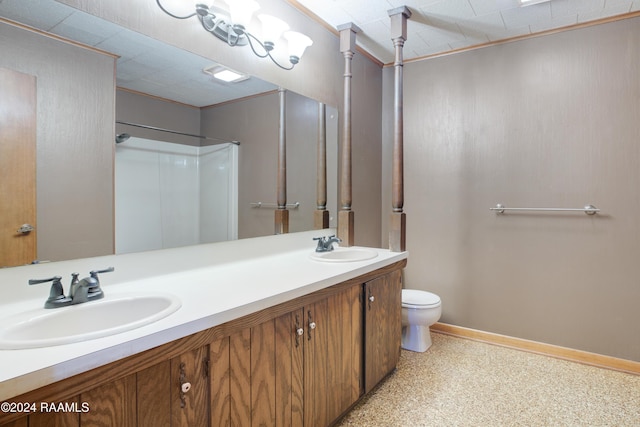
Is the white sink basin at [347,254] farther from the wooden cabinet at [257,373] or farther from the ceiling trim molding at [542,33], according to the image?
the ceiling trim molding at [542,33]

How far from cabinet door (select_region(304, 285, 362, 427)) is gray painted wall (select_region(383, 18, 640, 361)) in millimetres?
1441

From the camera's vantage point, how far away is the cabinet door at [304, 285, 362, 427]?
4.91ft

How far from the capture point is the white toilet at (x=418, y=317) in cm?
251

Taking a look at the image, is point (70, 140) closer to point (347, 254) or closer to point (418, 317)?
point (347, 254)

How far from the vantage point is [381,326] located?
2021mm

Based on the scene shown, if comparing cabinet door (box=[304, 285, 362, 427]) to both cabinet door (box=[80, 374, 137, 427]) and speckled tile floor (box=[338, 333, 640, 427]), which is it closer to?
speckled tile floor (box=[338, 333, 640, 427])

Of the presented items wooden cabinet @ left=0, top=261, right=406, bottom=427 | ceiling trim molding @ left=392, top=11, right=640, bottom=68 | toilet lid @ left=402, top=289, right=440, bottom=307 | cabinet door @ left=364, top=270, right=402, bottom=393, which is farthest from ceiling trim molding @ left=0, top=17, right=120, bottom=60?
ceiling trim molding @ left=392, top=11, right=640, bottom=68

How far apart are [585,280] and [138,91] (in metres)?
2.91

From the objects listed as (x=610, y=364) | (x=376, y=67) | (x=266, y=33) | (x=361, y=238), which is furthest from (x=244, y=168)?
(x=610, y=364)

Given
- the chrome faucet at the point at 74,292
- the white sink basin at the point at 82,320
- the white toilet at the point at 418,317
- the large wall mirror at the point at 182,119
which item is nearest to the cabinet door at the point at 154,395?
the white sink basin at the point at 82,320

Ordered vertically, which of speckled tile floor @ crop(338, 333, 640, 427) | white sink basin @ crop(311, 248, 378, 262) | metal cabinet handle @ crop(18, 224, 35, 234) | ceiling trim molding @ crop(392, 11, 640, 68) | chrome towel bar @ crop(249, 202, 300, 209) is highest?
ceiling trim molding @ crop(392, 11, 640, 68)

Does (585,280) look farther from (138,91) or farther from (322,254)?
(138,91)

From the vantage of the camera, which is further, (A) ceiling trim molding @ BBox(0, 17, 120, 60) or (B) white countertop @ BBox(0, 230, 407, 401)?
(A) ceiling trim molding @ BBox(0, 17, 120, 60)

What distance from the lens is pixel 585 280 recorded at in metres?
2.46
